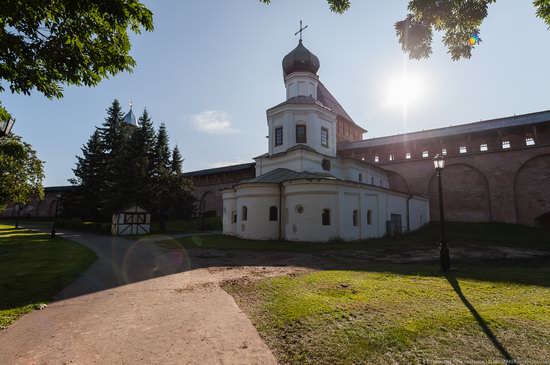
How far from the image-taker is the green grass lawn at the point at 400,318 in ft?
13.9

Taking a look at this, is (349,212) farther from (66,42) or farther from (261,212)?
(66,42)

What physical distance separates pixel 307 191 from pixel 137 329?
681 inches

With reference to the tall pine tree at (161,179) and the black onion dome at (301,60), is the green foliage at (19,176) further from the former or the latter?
the black onion dome at (301,60)

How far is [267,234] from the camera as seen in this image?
2317cm

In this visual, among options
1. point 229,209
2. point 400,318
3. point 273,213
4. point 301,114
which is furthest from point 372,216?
point 400,318

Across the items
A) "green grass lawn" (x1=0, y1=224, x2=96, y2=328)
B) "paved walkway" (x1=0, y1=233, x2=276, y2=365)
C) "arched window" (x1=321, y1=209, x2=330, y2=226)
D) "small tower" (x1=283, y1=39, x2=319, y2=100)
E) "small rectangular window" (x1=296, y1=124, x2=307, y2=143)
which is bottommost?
"paved walkway" (x1=0, y1=233, x2=276, y2=365)

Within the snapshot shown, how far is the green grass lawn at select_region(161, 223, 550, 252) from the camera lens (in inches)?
736

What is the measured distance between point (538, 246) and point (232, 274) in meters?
20.4

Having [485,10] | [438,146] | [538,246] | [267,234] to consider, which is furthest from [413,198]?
[485,10]

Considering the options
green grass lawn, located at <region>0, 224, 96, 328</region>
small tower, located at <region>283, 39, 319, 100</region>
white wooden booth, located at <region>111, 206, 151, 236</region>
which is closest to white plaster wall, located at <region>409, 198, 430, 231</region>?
small tower, located at <region>283, 39, 319, 100</region>

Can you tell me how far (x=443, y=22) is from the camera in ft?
18.7

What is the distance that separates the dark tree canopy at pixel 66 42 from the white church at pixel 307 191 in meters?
16.6

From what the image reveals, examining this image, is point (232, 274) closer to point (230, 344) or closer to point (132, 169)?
point (230, 344)

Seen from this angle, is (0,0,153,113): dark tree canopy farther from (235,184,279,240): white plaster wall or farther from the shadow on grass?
(235,184,279,240): white plaster wall
